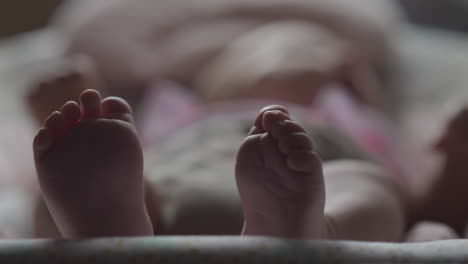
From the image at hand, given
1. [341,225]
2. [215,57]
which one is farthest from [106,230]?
→ [215,57]

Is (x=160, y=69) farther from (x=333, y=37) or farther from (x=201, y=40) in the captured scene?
(x=333, y=37)

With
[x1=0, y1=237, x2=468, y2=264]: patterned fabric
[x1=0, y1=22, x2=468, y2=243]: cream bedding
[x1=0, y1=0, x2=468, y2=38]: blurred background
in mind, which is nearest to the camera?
[x1=0, y1=237, x2=468, y2=264]: patterned fabric

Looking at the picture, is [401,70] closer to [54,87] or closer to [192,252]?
[54,87]

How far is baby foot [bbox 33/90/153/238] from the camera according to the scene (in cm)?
39

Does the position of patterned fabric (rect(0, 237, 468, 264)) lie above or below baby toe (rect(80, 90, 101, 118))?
below

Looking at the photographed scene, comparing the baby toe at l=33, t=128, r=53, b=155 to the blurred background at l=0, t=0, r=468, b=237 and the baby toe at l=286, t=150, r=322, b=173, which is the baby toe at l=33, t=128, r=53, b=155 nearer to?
the baby toe at l=286, t=150, r=322, b=173

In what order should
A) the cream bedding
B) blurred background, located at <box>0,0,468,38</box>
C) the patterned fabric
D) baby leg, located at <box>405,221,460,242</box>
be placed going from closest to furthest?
1. the patterned fabric
2. baby leg, located at <box>405,221,460,242</box>
3. the cream bedding
4. blurred background, located at <box>0,0,468,38</box>

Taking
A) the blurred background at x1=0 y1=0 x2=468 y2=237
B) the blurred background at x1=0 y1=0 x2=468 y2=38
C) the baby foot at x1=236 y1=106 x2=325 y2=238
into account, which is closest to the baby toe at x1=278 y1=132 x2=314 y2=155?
the baby foot at x1=236 y1=106 x2=325 y2=238

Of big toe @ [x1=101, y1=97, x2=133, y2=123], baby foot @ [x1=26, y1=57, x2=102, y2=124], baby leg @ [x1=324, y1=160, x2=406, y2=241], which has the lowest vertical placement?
baby leg @ [x1=324, y1=160, x2=406, y2=241]

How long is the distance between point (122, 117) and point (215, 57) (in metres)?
0.66

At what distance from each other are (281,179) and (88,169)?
13 centimetres

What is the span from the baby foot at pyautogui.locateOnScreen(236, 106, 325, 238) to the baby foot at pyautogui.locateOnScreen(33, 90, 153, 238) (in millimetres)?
78

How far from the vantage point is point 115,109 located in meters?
0.41

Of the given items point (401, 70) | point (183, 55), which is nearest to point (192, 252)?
point (183, 55)
